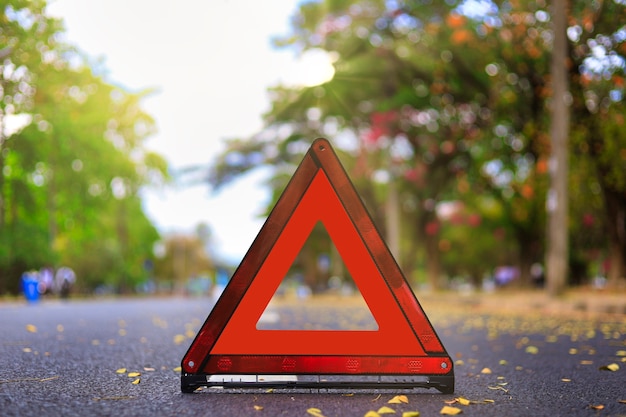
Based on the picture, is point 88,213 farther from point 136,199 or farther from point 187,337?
point 187,337

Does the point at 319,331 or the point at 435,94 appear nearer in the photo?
the point at 319,331

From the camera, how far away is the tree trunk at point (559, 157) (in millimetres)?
18469

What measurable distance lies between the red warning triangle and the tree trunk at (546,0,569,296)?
Result: 574 inches

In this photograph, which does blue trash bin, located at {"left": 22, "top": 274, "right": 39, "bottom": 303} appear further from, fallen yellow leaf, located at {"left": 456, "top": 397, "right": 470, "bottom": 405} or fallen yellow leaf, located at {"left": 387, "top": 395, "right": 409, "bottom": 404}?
Result: fallen yellow leaf, located at {"left": 456, "top": 397, "right": 470, "bottom": 405}

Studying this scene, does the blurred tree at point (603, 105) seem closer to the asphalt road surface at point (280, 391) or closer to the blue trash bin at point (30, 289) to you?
the asphalt road surface at point (280, 391)

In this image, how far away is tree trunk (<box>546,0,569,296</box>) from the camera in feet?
60.6

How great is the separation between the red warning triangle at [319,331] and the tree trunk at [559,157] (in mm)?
14580

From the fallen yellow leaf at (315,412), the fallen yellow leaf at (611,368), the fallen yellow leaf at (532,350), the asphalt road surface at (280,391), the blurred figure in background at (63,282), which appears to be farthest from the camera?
the blurred figure in background at (63,282)

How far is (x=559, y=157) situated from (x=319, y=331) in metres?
15.0

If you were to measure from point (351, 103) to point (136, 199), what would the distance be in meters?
30.7

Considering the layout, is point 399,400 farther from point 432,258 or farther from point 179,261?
point 179,261

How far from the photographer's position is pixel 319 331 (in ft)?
16.2

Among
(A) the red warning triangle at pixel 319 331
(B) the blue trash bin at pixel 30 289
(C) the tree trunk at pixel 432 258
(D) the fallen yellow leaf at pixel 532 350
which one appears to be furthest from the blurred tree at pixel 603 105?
(B) the blue trash bin at pixel 30 289

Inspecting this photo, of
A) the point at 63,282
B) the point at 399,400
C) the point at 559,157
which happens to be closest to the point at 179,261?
the point at 63,282
